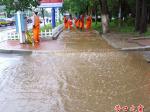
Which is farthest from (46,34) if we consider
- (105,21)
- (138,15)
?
(138,15)

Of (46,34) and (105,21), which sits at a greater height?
(105,21)

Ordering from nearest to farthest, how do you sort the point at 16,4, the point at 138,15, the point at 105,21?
the point at 105,21
the point at 138,15
the point at 16,4

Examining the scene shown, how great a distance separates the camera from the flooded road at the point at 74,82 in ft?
24.8

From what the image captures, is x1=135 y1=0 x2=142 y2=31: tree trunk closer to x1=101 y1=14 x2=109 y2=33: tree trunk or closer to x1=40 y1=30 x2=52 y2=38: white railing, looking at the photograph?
x1=101 y1=14 x2=109 y2=33: tree trunk

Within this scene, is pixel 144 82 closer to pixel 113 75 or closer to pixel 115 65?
pixel 113 75

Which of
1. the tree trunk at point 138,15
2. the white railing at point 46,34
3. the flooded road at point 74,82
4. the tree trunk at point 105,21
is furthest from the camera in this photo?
the tree trunk at point 105,21

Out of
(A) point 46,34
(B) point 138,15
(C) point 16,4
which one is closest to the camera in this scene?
(A) point 46,34

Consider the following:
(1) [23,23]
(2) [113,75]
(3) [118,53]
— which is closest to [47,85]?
(2) [113,75]

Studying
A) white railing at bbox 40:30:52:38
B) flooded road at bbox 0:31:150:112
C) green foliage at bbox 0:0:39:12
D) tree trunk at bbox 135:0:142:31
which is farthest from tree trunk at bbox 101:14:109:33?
flooded road at bbox 0:31:150:112

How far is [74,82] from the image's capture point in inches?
383

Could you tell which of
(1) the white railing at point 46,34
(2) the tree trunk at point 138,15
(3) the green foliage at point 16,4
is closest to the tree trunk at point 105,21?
(2) the tree trunk at point 138,15

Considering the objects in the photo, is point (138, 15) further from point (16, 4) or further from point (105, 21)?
point (16, 4)

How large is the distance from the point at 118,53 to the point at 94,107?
8368mm

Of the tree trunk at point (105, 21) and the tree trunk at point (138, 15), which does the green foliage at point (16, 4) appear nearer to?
the tree trunk at point (105, 21)
